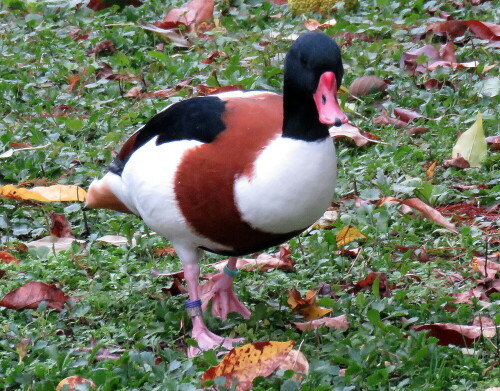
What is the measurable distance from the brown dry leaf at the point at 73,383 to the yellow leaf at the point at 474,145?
8.20 ft

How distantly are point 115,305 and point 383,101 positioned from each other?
8.39ft

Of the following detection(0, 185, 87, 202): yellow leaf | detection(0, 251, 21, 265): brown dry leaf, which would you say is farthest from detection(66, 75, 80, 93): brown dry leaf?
detection(0, 251, 21, 265): brown dry leaf

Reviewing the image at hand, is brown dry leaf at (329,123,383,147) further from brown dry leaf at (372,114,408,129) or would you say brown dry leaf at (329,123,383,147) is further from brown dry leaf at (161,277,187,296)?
brown dry leaf at (161,277,187,296)

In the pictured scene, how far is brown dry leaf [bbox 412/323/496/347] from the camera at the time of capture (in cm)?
344

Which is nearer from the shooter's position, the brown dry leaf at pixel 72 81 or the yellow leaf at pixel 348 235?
the yellow leaf at pixel 348 235

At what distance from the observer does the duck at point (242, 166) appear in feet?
11.0

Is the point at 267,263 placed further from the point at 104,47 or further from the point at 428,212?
the point at 104,47

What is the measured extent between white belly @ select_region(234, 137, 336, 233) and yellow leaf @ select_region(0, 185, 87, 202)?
6.01ft

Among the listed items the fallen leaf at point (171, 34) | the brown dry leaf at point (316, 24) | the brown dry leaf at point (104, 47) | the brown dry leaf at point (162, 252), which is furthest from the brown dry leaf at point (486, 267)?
the brown dry leaf at point (104, 47)

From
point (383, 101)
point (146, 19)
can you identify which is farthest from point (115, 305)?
point (146, 19)

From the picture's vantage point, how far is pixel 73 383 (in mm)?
3285

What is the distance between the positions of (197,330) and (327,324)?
485mm

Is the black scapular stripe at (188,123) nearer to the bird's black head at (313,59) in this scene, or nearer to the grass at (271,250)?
the bird's black head at (313,59)

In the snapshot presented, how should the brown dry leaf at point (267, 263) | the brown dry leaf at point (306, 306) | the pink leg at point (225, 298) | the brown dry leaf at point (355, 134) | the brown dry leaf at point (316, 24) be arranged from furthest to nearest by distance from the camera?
the brown dry leaf at point (316, 24)
the brown dry leaf at point (355, 134)
the brown dry leaf at point (267, 263)
the pink leg at point (225, 298)
the brown dry leaf at point (306, 306)
